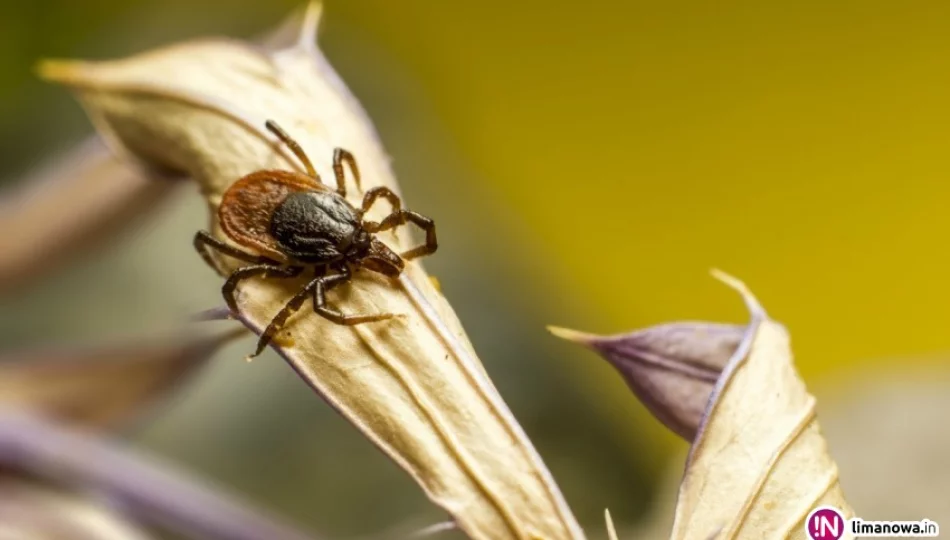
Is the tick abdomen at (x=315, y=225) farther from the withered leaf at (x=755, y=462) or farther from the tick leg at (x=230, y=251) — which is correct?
the withered leaf at (x=755, y=462)

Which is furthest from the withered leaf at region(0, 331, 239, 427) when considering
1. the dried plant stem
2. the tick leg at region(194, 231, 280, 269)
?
the tick leg at region(194, 231, 280, 269)

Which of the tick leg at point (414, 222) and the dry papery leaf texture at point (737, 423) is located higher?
the tick leg at point (414, 222)

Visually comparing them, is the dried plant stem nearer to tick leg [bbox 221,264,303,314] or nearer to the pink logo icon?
tick leg [bbox 221,264,303,314]

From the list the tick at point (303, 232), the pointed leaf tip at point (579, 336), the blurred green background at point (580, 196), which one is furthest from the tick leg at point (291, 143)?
the blurred green background at point (580, 196)

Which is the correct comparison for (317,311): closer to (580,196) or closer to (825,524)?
(825,524)

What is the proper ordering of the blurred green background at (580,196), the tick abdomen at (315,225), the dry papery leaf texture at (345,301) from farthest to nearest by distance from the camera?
1. the blurred green background at (580,196)
2. the tick abdomen at (315,225)
3. the dry papery leaf texture at (345,301)

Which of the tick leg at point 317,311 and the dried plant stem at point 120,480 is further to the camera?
the dried plant stem at point 120,480
